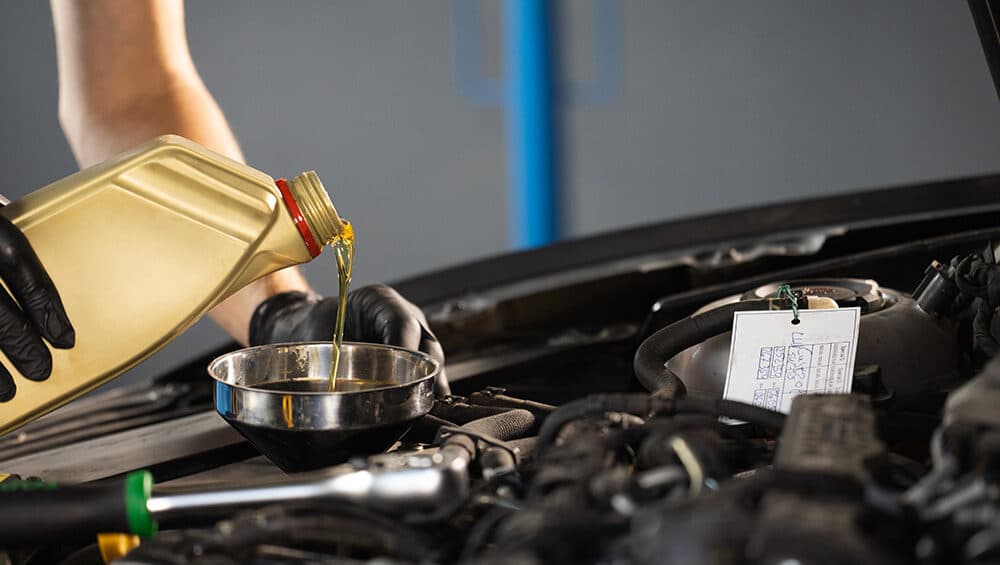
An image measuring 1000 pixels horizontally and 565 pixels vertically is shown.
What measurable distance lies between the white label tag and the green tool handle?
1.49ft

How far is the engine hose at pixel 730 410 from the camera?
26.0 inches

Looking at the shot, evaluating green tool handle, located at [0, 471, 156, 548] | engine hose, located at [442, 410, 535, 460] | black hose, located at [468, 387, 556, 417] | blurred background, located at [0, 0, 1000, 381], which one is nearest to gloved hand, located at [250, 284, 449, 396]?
black hose, located at [468, 387, 556, 417]

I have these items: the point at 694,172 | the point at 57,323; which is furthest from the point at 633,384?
the point at 694,172

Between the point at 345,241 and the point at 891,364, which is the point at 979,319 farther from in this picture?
the point at 345,241

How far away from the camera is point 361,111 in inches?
152

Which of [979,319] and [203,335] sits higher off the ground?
[979,319]

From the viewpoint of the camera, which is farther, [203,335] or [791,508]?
[203,335]

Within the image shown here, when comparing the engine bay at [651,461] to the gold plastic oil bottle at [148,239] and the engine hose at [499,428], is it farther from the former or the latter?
the gold plastic oil bottle at [148,239]

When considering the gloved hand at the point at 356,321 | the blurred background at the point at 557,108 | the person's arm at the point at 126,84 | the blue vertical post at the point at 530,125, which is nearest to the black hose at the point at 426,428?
the gloved hand at the point at 356,321

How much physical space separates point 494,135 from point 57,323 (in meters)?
3.12

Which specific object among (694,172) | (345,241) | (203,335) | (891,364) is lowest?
(203,335)

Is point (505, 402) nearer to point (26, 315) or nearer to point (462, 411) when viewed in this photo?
point (462, 411)

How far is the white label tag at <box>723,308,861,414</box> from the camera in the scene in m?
0.83

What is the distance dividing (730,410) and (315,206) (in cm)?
38
